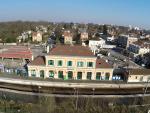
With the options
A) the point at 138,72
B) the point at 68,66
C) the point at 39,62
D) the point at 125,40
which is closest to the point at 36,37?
the point at 125,40

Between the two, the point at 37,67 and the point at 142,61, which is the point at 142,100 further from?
the point at 142,61

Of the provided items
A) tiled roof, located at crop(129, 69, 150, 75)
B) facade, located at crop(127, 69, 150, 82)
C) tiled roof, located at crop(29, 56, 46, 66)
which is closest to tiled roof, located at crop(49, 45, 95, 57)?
tiled roof, located at crop(29, 56, 46, 66)

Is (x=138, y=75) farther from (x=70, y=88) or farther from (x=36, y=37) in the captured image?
(x=36, y=37)

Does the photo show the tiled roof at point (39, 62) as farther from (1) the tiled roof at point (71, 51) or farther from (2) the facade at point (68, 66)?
(1) the tiled roof at point (71, 51)

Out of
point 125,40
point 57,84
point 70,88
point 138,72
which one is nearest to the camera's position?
point 70,88

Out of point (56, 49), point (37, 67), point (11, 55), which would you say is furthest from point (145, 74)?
point (11, 55)

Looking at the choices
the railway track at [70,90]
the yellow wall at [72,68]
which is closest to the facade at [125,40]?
the yellow wall at [72,68]

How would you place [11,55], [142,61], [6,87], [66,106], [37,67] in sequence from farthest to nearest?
[142,61], [11,55], [37,67], [6,87], [66,106]

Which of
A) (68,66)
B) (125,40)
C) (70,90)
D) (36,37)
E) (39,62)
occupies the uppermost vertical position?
(39,62)
